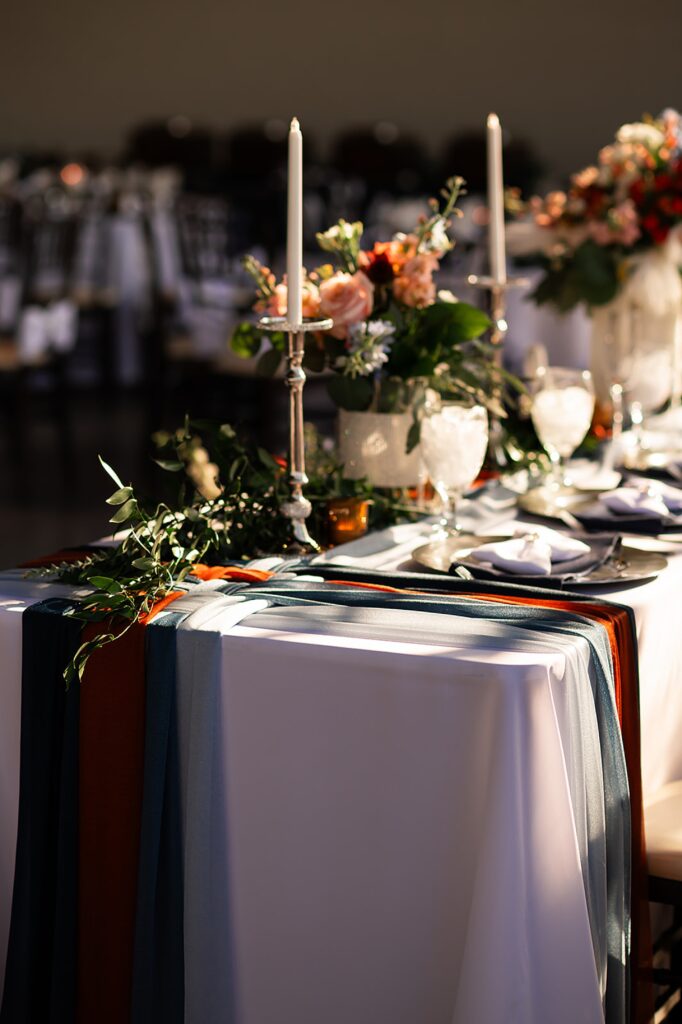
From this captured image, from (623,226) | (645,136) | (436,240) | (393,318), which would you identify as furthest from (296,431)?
(645,136)

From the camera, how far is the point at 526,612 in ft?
4.84

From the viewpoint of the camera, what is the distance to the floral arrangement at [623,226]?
115 inches

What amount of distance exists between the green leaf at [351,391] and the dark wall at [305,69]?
961 cm

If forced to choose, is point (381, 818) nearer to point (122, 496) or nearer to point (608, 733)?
point (608, 733)

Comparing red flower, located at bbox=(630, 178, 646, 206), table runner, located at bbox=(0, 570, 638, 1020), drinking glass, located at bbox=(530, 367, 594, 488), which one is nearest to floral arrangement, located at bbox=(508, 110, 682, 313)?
red flower, located at bbox=(630, 178, 646, 206)

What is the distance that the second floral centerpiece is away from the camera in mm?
1991

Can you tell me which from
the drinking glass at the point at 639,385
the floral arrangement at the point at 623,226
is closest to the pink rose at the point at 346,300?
the drinking glass at the point at 639,385

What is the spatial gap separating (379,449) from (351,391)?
0.10 m

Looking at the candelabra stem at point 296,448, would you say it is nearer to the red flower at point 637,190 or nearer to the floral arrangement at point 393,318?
the floral arrangement at point 393,318

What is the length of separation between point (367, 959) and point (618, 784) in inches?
13.1

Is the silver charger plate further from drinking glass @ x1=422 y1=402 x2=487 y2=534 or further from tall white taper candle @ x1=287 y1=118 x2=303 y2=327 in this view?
tall white taper candle @ x1=287 y1=118 x2=303 y2=327

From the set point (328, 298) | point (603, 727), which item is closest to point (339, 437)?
point (328, 298)

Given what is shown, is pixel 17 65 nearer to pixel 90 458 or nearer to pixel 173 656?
pixel 90 458

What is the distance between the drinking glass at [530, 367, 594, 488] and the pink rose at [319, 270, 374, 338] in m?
0.47
